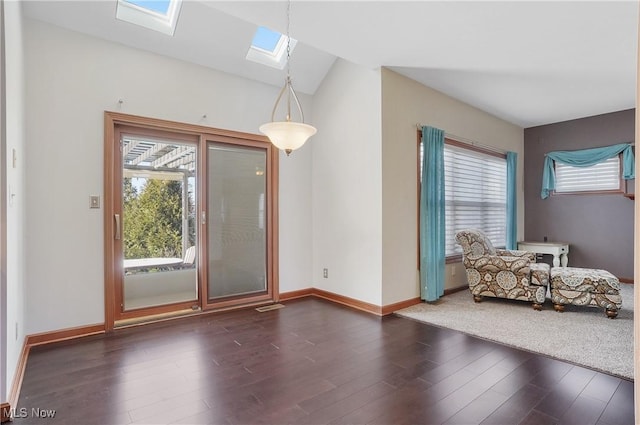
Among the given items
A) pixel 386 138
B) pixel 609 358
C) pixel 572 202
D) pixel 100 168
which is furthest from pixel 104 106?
pixel 572 202

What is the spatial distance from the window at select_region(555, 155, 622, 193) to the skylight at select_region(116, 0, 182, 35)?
6.17 m

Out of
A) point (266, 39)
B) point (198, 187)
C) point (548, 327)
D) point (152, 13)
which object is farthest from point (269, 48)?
point (548, 327)

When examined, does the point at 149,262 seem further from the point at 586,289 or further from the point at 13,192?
the point at 586,289

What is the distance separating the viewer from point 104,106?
10.6ft

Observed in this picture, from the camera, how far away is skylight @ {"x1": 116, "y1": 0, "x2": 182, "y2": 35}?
10.5 ft

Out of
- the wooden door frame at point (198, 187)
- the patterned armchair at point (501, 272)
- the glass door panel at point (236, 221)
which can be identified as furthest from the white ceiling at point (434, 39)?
the patterned armchair at point (501, 272)

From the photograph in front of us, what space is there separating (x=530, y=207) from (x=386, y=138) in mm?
3951

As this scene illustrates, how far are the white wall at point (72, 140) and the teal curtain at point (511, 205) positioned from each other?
5086mm

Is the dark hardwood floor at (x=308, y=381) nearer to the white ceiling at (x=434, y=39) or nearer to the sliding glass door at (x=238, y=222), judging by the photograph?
the sliding glass door at (x=238, y=222)

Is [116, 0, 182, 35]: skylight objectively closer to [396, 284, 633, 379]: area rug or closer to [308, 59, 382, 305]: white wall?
[308, 59, 382, 305]: white wall

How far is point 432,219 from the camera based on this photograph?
13.8 feet

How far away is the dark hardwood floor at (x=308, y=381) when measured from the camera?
190 centimetres

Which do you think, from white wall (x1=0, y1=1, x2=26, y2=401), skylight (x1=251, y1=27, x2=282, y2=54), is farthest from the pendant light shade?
skylight (x1=251, y1=27, x2=282, y2=54)

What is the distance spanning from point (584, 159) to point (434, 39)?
408cm
